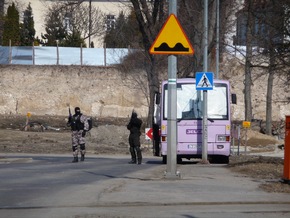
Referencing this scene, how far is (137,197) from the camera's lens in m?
13.5

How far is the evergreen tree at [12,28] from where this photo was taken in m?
68.2

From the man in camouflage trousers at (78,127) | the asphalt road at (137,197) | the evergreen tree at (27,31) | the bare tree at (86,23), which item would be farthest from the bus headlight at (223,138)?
the evergreen tree at (27,31)

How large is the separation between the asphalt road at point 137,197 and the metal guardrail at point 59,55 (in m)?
45.3

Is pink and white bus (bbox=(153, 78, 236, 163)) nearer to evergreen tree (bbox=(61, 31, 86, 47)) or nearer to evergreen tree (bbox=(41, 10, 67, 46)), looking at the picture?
evergreen tree (bbox=(61, 31, 86, 47))

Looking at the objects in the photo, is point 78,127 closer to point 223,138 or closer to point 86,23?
point 223,138

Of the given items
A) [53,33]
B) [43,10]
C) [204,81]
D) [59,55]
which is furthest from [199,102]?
[43,10]

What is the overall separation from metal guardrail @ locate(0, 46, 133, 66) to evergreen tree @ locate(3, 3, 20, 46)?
526 cm

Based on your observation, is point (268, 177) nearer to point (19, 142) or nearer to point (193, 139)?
point (193, 139)

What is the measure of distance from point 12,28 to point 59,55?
8.47m

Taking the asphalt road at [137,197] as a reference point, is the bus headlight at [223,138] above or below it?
above

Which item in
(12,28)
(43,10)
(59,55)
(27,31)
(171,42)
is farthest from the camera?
(43,10)

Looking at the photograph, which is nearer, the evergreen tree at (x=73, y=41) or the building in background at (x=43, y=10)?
the evergreen tree at (x=73, y=41)

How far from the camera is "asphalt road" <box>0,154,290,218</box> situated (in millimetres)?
11961

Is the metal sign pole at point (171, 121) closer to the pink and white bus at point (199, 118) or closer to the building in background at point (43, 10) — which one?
the pink and white bus at point (199, 118)
